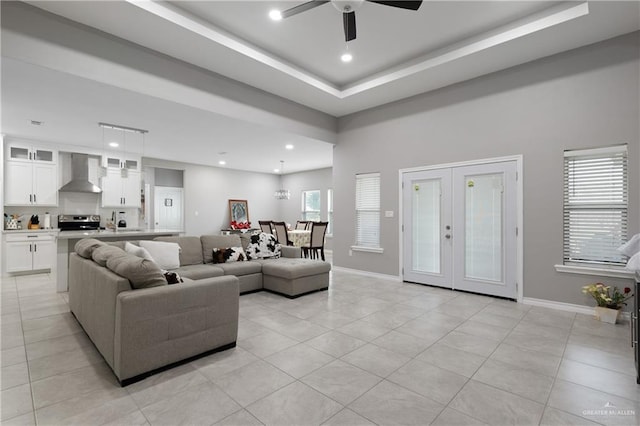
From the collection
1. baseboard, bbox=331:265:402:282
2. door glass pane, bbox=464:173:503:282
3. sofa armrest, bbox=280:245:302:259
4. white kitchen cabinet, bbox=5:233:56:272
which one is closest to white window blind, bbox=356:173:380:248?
baseboard, bbox=331:265:402:282

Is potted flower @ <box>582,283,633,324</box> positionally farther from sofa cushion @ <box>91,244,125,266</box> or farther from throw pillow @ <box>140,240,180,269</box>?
throw pillow @ <box>140,240,180,269</box>

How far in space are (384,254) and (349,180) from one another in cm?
169

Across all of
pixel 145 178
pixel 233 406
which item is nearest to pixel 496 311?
pixel 233 406

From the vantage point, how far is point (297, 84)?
15.8ft

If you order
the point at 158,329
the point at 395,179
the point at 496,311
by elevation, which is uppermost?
the point at 395,179

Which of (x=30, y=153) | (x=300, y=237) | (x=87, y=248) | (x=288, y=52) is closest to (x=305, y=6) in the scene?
(x=288, y=52)

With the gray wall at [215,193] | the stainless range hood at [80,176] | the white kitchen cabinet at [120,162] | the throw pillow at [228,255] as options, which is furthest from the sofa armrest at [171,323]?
the gray wall at [215,193]

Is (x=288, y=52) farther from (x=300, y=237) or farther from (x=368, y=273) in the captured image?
(x=300, y=237)

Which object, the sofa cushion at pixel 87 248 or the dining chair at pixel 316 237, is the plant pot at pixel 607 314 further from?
the sofa cushion at pixel 87 248

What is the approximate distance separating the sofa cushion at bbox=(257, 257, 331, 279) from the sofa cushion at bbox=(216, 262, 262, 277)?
12 centimetres

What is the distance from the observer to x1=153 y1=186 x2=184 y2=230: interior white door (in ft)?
30.9

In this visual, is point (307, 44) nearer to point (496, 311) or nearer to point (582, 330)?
point (496, 311)

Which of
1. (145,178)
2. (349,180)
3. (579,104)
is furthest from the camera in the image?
(145,178)

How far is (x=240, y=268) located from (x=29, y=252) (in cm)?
499
